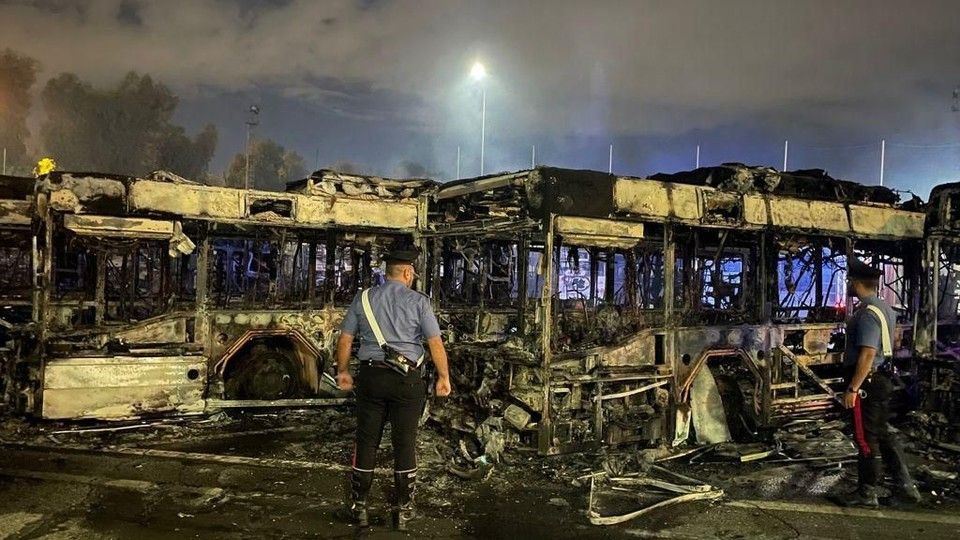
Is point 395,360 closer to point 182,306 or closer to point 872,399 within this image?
point 872,399

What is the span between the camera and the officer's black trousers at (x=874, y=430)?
19.2 ft

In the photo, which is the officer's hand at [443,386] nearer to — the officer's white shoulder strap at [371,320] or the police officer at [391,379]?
the police officer at [391,379]

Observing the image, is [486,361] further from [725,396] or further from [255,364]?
[255,364]

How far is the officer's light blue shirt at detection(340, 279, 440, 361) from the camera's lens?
5.12 meters

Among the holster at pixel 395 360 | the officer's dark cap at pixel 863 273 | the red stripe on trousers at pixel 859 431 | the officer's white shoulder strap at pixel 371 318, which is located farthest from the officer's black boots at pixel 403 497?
the officer's dark cap at pixel 863 273

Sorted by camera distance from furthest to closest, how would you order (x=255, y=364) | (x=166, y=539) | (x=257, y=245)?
(x=257, y=245) → (x=255, y=364) → (x=166, y=539)

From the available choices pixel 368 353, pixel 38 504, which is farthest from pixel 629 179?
pixel 38 504

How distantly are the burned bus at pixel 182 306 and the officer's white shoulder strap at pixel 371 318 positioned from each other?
15.2 feet

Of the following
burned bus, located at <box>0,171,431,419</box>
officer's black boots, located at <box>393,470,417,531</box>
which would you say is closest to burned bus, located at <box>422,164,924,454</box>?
burned bus, located at <box>0,171,431,419</box>

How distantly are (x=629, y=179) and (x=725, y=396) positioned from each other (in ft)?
10.2

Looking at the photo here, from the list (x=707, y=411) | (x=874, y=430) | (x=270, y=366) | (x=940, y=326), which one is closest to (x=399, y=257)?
(x=874, y=430)

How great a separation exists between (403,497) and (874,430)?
4.19m

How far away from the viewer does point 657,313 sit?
11.2 meters

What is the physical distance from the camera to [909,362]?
9945 mm
